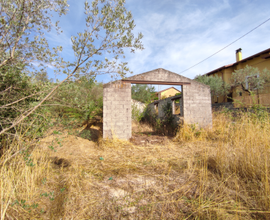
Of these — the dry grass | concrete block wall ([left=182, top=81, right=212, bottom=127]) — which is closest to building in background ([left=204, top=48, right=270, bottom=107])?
concrete block wall ([left=182, top=81, right=212, bottom=127])

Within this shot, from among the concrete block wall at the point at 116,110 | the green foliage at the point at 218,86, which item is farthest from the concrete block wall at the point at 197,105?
the green foliage at the point at 218,86

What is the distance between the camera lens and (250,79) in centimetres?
1355

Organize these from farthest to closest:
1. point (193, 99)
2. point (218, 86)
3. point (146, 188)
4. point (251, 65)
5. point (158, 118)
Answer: point (218, 86), point (251, 65), point (158, 118), point (193, 99), point (146, 188)

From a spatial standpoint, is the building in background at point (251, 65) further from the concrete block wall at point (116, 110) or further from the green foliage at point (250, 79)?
the concrete block wall at point (116, 110)

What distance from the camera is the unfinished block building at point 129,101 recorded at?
6066 millimetres

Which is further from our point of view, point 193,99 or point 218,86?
point 218,86

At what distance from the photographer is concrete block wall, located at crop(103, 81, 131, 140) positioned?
603cm

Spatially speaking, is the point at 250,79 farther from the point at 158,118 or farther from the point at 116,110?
the point at 116,110

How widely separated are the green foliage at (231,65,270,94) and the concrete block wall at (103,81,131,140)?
12658mm

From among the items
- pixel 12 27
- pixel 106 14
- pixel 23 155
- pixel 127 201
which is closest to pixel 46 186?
pixel 23 155

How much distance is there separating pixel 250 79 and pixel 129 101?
13511 mm

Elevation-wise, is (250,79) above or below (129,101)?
above

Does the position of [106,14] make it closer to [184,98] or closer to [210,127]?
[184,98]

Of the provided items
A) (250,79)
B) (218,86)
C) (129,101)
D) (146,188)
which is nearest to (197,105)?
(129,101)
